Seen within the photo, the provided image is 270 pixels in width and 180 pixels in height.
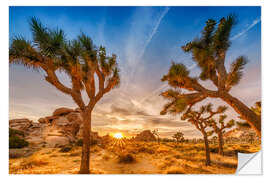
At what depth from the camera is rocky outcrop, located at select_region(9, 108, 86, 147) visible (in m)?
13.2

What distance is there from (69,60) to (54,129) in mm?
15568

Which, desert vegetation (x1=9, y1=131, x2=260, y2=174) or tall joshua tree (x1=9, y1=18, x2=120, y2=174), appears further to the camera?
desert vegetation (x1=9, y1=131, x2=260, y2=174)

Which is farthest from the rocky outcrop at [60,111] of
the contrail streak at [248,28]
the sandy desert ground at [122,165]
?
the contrail streak at [248,28]

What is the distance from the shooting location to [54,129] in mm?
16094

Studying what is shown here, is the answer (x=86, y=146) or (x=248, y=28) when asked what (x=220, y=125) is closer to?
(x=248, y=28)

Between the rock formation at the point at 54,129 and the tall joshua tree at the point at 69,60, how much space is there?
25.7ft

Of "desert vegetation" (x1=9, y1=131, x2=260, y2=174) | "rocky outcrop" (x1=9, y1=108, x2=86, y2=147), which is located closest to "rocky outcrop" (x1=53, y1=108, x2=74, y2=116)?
"rocky outcrop" (x1=9, y1=108, x2=86, y2=147)

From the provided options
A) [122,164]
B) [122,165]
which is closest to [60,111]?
[122,164]

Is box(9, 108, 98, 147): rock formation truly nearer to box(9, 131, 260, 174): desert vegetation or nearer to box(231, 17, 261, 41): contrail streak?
box(9, 131, 260, 174): desert vegetation

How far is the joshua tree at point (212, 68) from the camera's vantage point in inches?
142

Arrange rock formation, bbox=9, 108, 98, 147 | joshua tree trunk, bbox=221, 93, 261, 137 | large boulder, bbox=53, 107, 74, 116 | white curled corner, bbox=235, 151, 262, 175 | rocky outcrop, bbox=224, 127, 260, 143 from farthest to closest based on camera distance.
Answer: large boulder, bbox=53, 107, 74, 116 → rock formation, bbox=9, 108, 98, 147 → rocky outcrop, bbox=224, 127, 260, 143 → white curled corner, bbox=235, 151, 262, 175 → joshua tree trunk, bbox=221, 93, 261, 137
